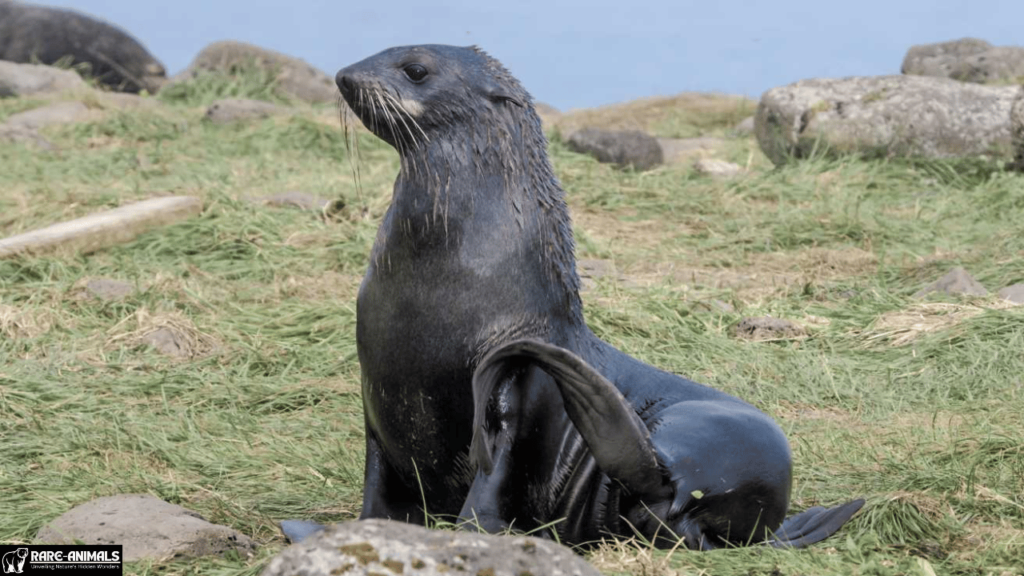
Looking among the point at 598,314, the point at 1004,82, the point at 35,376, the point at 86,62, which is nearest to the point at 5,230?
the point at 35,376

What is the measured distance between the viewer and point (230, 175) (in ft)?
36.2

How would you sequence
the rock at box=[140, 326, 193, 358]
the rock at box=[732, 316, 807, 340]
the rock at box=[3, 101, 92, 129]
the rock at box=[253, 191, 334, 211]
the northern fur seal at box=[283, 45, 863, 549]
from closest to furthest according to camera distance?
the northern fur seal at box=[283, 45, 863, 549], the rock at box=[140, 326, 193, 358], the rock at box=[732, 316, 807, 340], the rock at box=[253, 191, 334, 211], the rock at box=[3, 101, 92, 129]

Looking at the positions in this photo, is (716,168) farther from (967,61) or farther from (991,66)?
(967,61)

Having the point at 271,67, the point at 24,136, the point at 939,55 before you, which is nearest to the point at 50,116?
the point at 24,136

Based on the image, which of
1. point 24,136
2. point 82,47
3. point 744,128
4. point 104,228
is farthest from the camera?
point 82,47

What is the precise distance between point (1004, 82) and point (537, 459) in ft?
43.7

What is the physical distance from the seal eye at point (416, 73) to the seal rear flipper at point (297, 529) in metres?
1.34

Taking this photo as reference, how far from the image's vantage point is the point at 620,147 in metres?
11.9

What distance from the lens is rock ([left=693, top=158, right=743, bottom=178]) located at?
11.7m

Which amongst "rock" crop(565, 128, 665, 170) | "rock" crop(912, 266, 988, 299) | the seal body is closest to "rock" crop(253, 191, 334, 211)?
"rock" crop(565, 128, 665, 170)

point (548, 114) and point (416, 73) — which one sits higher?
point (416, 73)

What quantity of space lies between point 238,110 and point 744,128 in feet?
18.9

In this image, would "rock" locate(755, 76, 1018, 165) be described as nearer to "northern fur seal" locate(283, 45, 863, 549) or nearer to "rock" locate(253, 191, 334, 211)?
"rock" locate(253, 191, 334, 211)

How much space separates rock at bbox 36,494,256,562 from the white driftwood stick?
4.59 m
